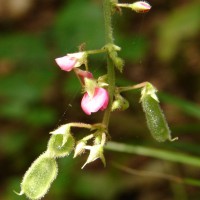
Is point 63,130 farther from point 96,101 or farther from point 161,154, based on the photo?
point 161,154

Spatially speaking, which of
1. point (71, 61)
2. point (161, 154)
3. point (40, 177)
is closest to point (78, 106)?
point (161, 154)

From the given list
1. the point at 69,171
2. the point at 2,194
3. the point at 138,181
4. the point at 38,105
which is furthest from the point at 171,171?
the point at 2,194

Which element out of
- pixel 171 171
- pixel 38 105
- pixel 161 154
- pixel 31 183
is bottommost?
pixel 171 171

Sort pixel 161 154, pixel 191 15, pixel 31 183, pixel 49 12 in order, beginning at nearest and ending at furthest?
pixel 31 183, pixel 161 154, pixel 191 15, pixel 49 12

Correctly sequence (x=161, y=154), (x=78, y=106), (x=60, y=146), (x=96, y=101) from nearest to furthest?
(x=96, y=101)
(x=60, y=146)
(x=161, y=154)
(x=78, y=106)

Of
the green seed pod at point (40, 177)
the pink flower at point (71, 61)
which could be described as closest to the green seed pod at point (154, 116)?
the pink flower at point (71, 61)

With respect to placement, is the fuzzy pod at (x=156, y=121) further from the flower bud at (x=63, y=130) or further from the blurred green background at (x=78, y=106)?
the blurred green background at (x=78, y=106)

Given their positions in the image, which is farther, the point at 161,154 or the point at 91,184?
the point at 91,184

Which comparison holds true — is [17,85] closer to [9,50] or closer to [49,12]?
[9,50]
